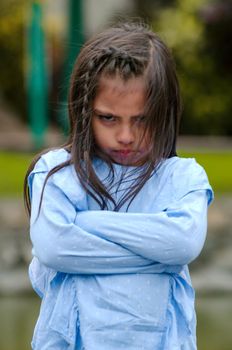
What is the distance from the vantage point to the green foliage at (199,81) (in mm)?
17531

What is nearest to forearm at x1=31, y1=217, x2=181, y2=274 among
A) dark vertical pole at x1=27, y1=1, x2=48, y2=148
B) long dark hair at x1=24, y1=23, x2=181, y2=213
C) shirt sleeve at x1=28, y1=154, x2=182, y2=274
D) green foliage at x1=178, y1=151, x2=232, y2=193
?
shirt sleeve at x1=28, y1=154, x2=182, y2=274

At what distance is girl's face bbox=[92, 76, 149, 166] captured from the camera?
2648 millimetres

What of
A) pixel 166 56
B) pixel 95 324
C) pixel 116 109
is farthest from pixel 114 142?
pixel 95 324

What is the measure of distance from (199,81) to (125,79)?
15.3m

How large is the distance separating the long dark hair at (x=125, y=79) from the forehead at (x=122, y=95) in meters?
0.01

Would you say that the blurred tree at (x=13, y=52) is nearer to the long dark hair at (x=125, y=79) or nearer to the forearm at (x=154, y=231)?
A: the long dark hair at (x=125, y=79)

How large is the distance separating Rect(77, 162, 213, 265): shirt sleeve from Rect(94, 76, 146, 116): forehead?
20cm

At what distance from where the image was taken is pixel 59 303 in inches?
104

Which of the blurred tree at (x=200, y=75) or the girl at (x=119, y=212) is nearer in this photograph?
the girl at (x=119, y=212)

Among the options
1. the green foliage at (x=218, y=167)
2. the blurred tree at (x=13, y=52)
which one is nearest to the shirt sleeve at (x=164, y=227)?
the green foliage at (x=218, y=167)

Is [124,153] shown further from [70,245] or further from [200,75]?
[200,75]

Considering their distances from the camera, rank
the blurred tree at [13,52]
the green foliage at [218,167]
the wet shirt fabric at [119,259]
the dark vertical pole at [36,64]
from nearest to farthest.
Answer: the wet shirt fabric at [119,259] → the green foliage at [218,167] → the dark vertical pole at [36,64] → the blurred tree at [13,52]

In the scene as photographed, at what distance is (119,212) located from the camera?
2680mm

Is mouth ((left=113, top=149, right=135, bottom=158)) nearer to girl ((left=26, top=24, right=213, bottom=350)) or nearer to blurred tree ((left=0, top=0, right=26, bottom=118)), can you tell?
girl ((left=26, top=24, right=213, bottom=350))
